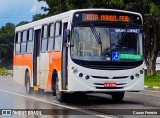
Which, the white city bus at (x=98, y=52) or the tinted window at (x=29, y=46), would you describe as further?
the tinted window at (x=29, y=46)

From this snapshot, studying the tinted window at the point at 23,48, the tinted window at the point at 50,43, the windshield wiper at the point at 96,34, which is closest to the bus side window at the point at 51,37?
the tinted window at the point at 50,43

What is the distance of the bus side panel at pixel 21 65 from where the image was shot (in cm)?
2146

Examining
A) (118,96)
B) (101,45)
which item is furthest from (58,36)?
(118,96)

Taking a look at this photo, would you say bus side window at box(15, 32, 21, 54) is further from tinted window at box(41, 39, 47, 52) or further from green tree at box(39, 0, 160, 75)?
green tree at box(39, 0, 160, 75)

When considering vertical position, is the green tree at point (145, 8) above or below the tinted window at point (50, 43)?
above

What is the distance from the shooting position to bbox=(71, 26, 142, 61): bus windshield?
1562cm

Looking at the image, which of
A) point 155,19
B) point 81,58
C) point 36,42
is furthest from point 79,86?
point 155,19

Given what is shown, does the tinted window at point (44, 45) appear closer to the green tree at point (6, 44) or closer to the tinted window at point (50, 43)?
the tinted window at point (50, 43)

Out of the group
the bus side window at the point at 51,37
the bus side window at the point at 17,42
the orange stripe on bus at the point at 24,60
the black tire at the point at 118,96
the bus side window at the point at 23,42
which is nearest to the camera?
the black tire at the point at 118,96

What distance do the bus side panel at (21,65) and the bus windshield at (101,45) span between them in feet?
19.0

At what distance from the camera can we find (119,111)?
13.6m

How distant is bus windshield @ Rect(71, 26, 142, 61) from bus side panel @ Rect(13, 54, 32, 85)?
5796 millimetres

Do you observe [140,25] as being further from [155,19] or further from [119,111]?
[155,19]

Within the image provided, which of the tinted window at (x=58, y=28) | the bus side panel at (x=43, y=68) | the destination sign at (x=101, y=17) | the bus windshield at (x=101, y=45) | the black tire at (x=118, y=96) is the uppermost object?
the destination sign at (x=101, y=17)
